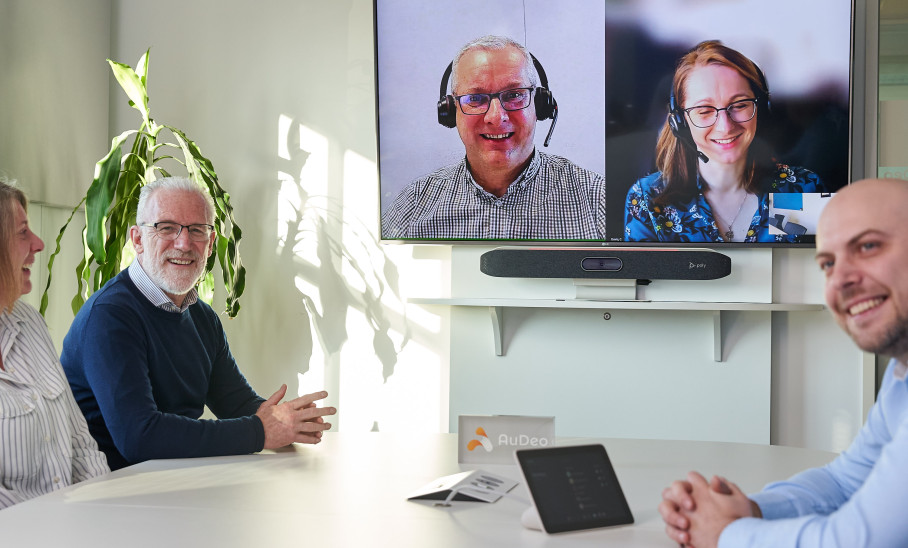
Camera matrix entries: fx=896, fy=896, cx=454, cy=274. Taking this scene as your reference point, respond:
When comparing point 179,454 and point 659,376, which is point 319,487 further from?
point 659,376

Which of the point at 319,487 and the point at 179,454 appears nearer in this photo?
the point at 319,487

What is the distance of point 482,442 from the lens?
80.5 inches

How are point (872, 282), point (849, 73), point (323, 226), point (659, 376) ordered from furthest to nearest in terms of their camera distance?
point (323, 226) → point (659, 376) → point (849, 73) → point (872, 282)

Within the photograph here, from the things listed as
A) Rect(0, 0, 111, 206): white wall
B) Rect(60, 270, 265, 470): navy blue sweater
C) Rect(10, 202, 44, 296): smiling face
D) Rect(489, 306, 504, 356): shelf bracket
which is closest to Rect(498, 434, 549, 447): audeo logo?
Rect(60, 270, 265, 470): navy blue sweater

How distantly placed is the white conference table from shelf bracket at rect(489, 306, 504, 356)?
1368 millimetres

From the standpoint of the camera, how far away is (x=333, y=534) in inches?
56.7

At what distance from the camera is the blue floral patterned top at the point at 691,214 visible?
3.40 meters

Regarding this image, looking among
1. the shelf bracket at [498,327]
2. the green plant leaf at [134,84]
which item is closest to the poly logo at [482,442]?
the shelf bracket at [498,327]

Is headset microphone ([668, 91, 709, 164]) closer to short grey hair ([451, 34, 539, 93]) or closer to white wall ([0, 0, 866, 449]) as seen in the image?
short grey hair ([451, 34, 539, 93])

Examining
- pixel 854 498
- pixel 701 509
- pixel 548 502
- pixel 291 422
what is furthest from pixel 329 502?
pixel 854 498

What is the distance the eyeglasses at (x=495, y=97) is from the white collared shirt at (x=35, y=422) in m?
1.97

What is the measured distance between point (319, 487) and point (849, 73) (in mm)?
2626

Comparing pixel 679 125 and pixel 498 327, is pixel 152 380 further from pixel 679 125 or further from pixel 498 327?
pixel 679 125

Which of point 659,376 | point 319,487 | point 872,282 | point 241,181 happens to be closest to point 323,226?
point 241,181
